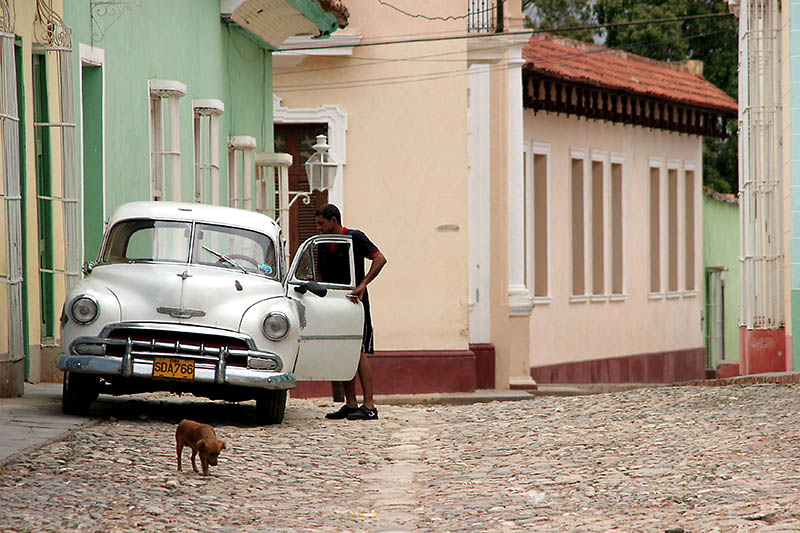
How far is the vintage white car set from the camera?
1224 cm

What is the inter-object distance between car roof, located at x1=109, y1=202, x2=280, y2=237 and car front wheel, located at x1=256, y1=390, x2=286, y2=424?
1386mm

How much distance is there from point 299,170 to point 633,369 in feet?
37.7

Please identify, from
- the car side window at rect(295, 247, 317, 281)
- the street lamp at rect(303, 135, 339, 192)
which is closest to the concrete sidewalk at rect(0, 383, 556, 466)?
the car side window at rect(295, 247, 317, 281)

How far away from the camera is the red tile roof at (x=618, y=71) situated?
31.6m

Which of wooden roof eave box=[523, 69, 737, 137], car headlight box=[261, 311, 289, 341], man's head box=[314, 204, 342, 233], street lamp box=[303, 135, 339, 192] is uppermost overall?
wooden roof eave box=[523, 69, 737, 137]

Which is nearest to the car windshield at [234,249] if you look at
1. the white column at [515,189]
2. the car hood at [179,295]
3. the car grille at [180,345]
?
the car hood at [179,295]

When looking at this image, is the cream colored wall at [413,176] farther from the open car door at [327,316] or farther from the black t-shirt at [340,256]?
the open car door at [327,316]

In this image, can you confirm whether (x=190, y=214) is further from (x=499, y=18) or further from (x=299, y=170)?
(x=499, y=18)

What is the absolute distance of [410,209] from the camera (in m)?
24.6

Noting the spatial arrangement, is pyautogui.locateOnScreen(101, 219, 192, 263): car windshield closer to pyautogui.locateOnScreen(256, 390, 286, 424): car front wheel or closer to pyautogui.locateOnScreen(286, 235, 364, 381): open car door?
pyautogui.locateOnScreen(286, 235, 364, 381): open car door

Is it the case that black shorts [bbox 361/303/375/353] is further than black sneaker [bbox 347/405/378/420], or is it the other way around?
black sneaker [bbox 347/405/378/420]

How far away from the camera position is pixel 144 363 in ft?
40.0

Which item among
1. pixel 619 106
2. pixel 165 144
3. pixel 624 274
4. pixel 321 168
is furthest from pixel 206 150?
pixel 624 274

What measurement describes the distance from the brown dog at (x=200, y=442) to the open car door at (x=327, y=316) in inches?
113
